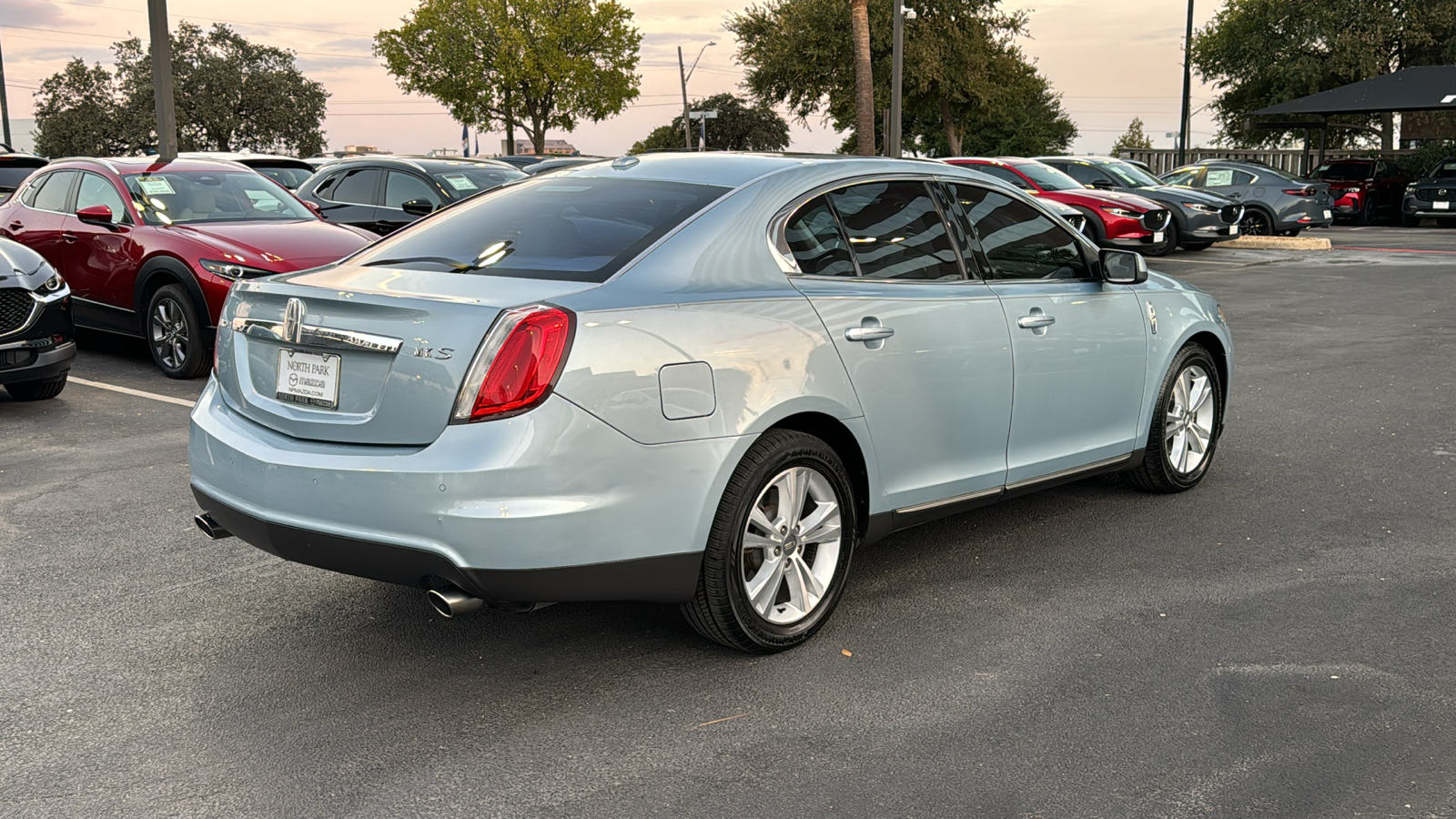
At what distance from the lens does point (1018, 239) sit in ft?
17.3

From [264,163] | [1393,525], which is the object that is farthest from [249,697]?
[264,163]

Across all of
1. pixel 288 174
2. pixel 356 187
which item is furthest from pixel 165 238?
pixel 288 174

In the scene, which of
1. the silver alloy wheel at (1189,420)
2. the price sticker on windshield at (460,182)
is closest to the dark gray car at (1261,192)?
the price sticker on windshield at (460,182)

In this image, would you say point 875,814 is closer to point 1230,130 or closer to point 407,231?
point 407,231

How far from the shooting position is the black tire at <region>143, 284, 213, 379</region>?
30.7ft

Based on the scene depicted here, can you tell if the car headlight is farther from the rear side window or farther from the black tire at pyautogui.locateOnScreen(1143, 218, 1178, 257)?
the black tire at pyautogui.locateOnScreen(1143, 218, 1178, 257)

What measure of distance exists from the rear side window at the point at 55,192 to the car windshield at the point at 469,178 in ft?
12.1

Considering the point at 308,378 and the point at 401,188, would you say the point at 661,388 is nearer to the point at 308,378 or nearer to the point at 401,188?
the point at 308,378

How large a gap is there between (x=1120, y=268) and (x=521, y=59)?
5263 centimetres

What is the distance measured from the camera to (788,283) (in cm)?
417

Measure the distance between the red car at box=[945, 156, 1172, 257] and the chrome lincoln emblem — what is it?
15310 mm

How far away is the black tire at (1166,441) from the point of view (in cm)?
583

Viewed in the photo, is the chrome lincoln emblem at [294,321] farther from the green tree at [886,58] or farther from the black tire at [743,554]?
the green tree at [886,58]

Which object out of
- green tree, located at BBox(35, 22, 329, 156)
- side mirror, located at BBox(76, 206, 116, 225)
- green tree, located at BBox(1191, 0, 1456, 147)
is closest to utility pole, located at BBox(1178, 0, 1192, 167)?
green tree, located at BBox(1191, 0, 1456, 147)
